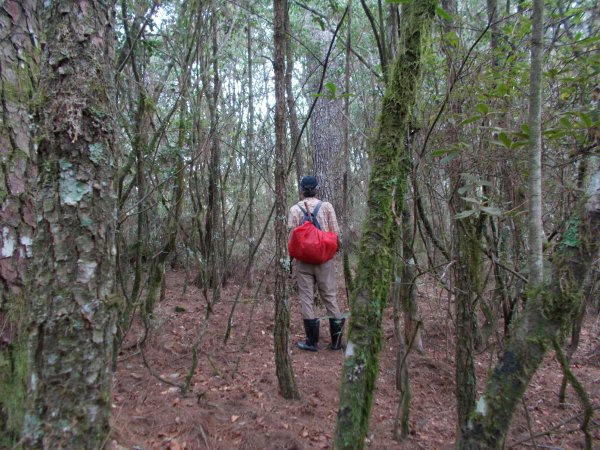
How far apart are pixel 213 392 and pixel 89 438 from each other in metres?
1.84

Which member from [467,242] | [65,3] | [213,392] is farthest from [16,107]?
[467,242]

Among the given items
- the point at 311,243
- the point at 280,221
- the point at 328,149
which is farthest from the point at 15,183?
the point at 328,149

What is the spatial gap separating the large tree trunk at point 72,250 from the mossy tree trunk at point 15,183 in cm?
74

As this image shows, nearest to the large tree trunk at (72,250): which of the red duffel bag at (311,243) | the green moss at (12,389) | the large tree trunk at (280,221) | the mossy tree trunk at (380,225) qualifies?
the green moss at (12,389)

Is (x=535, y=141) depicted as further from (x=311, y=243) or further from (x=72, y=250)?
(x=311, y=243)

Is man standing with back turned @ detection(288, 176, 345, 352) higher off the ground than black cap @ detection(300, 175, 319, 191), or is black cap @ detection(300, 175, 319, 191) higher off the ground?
black cap @ detection(300, 175, 319, 191)

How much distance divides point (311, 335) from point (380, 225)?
3080 mm

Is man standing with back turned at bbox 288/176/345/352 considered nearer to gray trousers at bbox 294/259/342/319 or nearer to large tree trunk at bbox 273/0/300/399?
gray trousers at bbox 294/259/342/319

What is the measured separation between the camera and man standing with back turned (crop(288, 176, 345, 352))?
14.9ft

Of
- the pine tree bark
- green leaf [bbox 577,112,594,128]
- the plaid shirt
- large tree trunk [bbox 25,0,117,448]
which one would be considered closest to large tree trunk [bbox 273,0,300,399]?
the plaid shirt

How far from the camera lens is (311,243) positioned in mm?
4359

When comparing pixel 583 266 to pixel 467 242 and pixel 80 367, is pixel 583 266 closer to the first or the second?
pixel 467 242

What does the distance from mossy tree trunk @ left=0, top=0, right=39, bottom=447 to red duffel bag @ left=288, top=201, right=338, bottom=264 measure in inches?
102

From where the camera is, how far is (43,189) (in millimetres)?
1678
